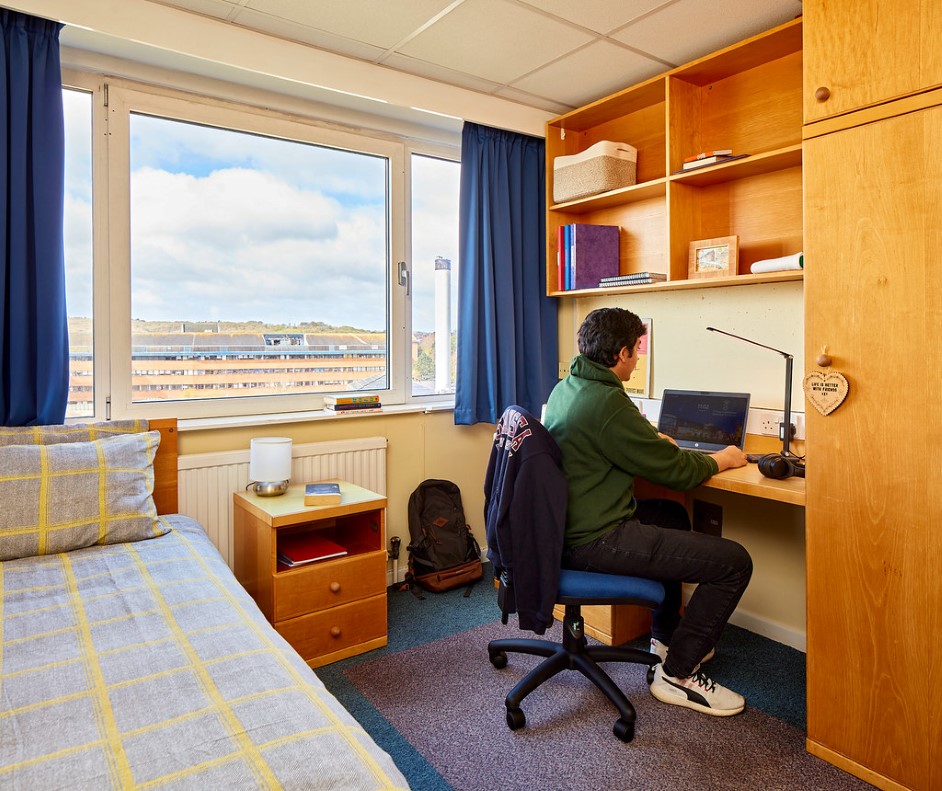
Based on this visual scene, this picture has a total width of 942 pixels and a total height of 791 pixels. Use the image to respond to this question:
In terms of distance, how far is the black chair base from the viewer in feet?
6.67

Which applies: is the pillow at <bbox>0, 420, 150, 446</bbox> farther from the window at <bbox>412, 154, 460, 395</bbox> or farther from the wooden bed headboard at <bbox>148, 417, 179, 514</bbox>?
the window at <bbox>412, 154, 460, 395</bbox>

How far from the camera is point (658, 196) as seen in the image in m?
3.10

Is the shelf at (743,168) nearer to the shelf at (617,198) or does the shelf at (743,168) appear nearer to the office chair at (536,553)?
the shelf at (617,198)

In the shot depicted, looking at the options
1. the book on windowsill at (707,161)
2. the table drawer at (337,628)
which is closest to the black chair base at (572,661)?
the table drawer at (337,628)

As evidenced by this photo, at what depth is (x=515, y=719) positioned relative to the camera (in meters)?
2.04

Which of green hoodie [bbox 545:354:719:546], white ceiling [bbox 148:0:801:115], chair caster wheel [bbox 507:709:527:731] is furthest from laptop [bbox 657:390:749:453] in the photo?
white ceiling [bbox 148:0:801:115]

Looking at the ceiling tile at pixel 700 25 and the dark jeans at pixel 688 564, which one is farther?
the ceiling tile at pixel 700 25

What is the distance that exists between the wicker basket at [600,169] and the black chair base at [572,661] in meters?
1.92

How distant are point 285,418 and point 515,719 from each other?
1568 millimetres

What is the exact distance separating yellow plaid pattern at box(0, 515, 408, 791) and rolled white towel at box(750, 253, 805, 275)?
6.76 ft

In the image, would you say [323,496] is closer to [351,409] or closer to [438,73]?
[351,409]

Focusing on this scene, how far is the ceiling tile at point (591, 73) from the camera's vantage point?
9.03 ft

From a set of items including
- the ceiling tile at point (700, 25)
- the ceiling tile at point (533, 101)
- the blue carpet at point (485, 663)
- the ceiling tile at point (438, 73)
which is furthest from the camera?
the ceiling tile at point (533, 101)

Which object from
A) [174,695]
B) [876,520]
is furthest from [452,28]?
[174,695]
